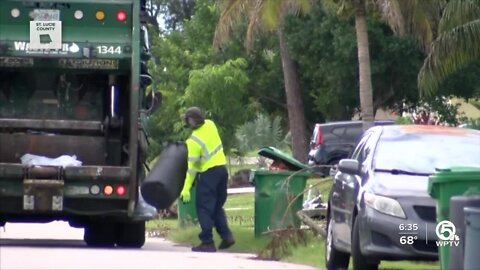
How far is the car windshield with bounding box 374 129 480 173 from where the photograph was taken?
1175 cm

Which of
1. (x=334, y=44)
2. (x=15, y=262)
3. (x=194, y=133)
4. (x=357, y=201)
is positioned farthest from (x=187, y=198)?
(x=334, y=44)

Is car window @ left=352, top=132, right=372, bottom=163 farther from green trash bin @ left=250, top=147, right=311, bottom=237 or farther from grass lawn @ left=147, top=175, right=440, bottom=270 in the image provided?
green trash bin @ left=250, top=147, right=311, bottom=237

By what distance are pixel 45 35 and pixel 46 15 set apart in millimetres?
243

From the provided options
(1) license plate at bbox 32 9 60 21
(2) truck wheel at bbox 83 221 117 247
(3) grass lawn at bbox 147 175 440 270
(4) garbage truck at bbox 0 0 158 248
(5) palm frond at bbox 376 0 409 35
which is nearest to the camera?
(3) grass lawn at bbox 147 175 440 270

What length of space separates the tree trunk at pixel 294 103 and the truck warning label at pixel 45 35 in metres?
24.2

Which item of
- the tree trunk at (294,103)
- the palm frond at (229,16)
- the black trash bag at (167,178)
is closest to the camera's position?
the black trash bag at (167,178)

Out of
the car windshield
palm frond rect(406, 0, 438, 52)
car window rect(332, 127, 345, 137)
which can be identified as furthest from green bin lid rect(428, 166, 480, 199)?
car window rect(332, 127, 345, 137)

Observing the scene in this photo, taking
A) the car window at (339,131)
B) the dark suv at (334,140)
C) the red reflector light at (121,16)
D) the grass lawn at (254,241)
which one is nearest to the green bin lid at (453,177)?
the grass lawn at (254,241)

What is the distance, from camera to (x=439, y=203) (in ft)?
32.5

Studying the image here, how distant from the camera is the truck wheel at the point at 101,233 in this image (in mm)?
16505

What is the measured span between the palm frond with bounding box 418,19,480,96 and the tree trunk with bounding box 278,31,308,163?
1728 centimetres

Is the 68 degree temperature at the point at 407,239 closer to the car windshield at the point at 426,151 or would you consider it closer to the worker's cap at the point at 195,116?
the car windshield at the point at 426,151

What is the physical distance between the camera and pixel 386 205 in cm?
1100

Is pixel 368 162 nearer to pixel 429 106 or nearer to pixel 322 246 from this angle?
pixel 322 246
